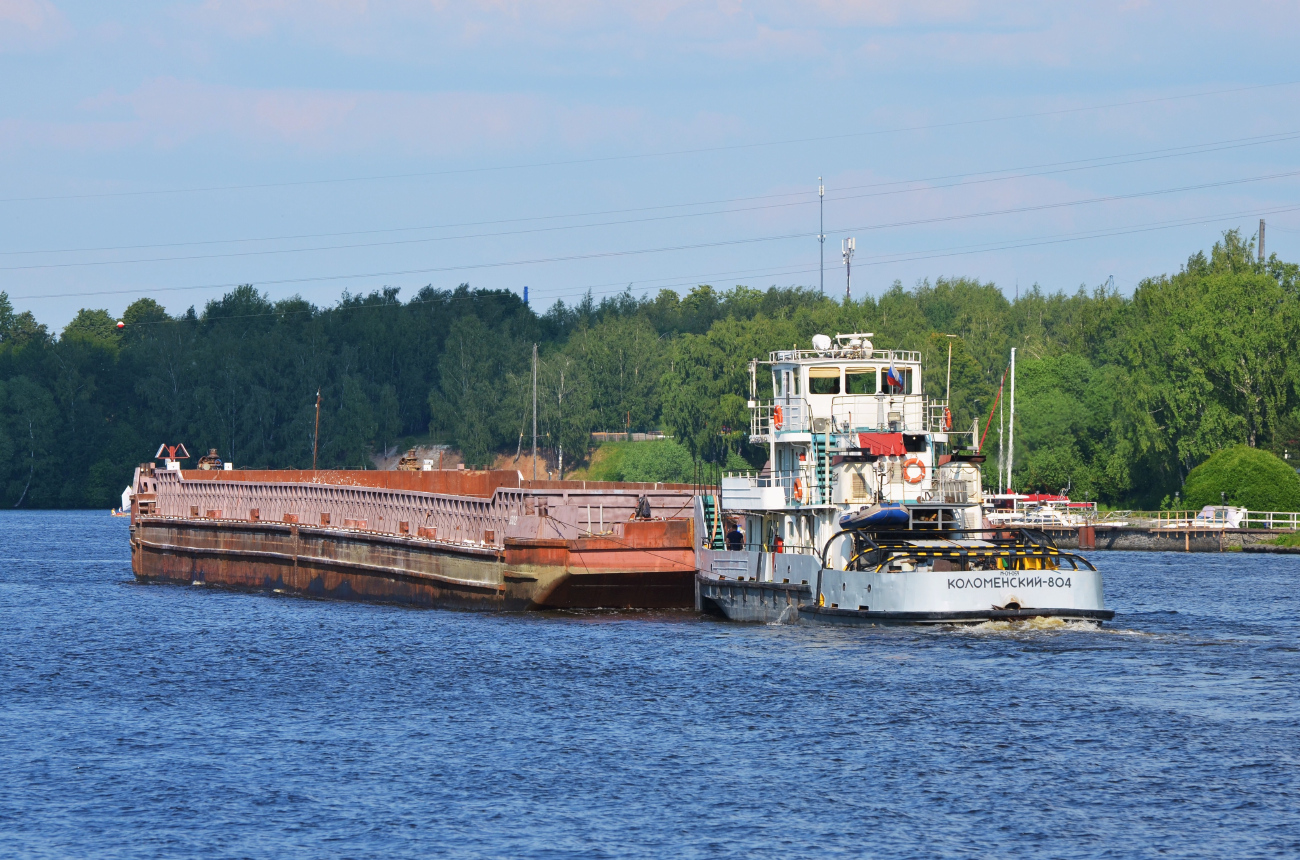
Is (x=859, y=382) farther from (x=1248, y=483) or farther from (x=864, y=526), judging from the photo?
(x=1248, y=483)

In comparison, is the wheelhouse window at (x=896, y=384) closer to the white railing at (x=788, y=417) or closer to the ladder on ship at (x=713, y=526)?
the white railing at (x=788, y=417)

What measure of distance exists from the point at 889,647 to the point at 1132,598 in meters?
19.3

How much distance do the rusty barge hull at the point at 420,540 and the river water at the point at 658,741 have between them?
2.02 metres

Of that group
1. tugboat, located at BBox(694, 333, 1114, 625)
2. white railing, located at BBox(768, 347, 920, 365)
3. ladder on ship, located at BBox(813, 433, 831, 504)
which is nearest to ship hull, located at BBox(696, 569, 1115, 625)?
tugboat, located at BBox(694, 333, 1114, 625)

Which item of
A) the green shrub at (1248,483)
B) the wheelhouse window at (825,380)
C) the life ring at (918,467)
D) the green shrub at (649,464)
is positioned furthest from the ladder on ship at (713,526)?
the green shrub at (649,464)

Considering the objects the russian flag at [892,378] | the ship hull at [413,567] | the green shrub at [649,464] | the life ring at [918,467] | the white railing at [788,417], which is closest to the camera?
the life ring at [918,467]

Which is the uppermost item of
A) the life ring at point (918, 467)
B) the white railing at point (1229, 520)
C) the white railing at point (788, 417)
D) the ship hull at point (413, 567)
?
the white railing at point (788, 417)

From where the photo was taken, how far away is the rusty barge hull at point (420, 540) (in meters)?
46.7

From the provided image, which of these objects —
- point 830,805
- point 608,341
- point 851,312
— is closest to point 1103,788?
point 830,805

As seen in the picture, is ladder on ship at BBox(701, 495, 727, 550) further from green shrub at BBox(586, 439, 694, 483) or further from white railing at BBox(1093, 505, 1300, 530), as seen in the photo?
green shrub at BBox(586, 439, 694, 483)

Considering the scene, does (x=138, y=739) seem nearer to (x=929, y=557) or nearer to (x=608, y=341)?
(x=929, y=557)

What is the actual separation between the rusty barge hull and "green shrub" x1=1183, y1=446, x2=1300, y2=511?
46.5 m

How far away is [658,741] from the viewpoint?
28062 millimetres

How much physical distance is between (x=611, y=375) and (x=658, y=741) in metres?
126
